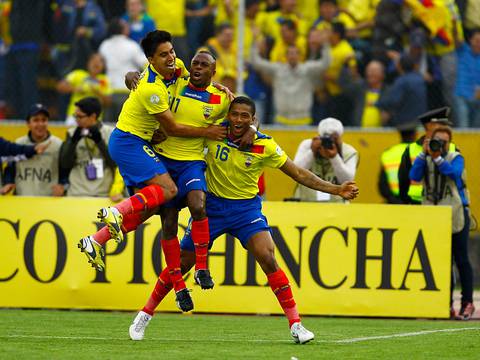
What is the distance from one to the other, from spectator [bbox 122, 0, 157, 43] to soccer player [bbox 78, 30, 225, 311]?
21.6 feet

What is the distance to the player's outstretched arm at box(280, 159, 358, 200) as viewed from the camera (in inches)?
419

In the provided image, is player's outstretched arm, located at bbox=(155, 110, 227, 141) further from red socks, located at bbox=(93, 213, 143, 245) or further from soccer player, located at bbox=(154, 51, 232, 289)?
red socks, located at bbox=(93, 213, 143, 245)

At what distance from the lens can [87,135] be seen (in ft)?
49.3

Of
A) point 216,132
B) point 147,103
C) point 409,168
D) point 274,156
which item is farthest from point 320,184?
point 409,168

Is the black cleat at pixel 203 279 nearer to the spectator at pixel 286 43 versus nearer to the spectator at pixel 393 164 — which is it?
the spectator at pixel 393 164

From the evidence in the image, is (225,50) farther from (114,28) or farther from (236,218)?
(236,218)

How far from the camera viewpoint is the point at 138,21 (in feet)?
57.3

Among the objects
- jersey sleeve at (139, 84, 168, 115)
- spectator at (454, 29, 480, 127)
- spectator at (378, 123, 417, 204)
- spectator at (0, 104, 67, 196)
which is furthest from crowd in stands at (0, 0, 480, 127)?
jersey sleeve at (139, 84, 168, 115)

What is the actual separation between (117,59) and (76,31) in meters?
0.70

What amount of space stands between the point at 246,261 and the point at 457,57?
15.0ft

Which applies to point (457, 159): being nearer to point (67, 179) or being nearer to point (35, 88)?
point (67, 179)

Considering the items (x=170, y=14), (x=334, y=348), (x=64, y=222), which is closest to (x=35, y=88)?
(x=170, y=14)

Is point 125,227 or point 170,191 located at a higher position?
point 170,191

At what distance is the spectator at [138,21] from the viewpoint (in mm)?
17422
